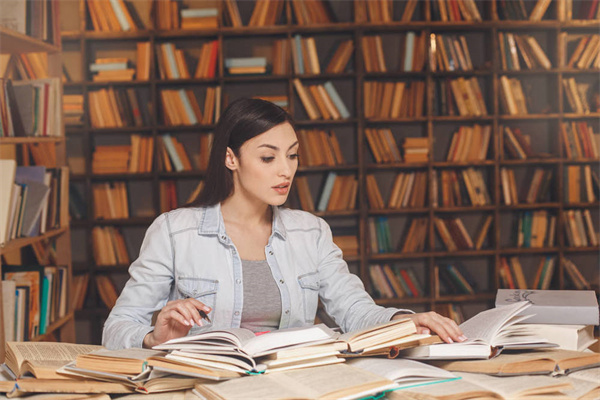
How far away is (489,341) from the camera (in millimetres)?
1202

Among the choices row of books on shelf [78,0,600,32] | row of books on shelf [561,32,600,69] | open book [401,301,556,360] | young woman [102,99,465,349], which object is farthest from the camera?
row of books on shelf [561,32,600,69]

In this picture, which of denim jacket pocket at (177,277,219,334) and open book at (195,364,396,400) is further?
denim jacket pocket at (177,277,219,334)

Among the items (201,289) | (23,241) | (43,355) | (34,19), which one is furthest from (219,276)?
(34,19)

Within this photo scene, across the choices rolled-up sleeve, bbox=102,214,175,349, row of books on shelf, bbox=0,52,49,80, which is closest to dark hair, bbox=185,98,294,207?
rolled-up sleeve, bbox=102,214,175,349

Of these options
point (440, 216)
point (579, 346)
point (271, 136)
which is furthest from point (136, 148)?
point (579, 346)

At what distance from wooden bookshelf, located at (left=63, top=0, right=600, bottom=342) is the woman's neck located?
7.54 feet

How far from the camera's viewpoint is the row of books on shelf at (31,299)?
Answer: 2463 millimetres

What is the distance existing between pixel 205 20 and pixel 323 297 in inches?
109

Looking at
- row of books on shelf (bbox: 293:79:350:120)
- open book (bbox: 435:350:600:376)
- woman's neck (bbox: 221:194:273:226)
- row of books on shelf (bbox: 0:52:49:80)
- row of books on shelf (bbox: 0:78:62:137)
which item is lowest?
open book (bbox: 435:350:600:376)

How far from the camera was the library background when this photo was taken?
13.8 ft

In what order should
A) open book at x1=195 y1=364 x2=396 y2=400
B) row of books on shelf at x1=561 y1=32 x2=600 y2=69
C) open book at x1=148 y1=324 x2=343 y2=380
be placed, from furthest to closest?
1. row of books on shelf at x1=561 y1=32 x2=600 y2=69
2. open book at x1=148 y1=324 x2=343 y2=380
3. open book at x1=195 y1=364 x2=396 y2=400

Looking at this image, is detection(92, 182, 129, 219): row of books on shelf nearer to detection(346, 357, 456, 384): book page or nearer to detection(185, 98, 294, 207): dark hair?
detection(185, 98, 294, 207): dark hair

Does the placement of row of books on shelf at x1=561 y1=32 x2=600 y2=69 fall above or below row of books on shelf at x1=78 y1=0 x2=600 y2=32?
below

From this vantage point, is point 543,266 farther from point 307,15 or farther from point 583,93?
point 307,15
